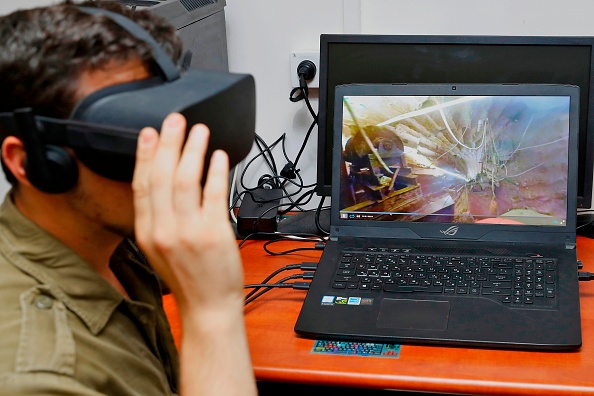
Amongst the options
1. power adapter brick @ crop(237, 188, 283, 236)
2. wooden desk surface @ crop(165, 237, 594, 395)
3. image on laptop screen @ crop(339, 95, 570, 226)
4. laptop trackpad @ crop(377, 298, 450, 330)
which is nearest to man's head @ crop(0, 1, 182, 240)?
wooden desk surface @ crop(165, 237, 594, 395)

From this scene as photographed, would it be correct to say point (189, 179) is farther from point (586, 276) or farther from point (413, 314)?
→ point (586, 276)

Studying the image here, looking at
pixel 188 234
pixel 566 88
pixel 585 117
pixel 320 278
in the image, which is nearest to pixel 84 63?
pixel 188 234

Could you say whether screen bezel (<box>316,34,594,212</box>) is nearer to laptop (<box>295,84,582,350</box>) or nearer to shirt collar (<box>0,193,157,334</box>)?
laptop (<box>295,84,582,350</box>)

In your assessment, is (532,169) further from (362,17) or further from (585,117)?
(362,17)

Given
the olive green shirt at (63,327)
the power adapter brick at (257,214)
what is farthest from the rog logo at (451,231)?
the olive green shirt at (63,327)

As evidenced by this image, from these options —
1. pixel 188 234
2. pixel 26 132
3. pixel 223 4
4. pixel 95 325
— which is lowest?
pixel 95 325

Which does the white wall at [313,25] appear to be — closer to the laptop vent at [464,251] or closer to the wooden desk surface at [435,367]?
the laptop vent at [464,251]

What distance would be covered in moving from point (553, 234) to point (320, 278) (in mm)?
434

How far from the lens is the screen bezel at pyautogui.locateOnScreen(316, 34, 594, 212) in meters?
1.42

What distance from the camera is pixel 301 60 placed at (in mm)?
1714

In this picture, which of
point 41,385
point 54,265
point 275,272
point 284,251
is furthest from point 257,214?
point 41,385

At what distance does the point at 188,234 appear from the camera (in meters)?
0.79

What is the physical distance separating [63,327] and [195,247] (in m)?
0.17

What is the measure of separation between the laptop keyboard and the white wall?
0.49 meters
